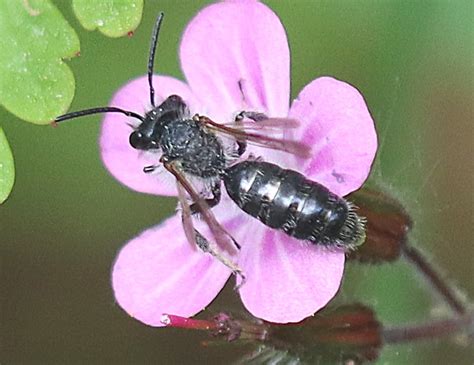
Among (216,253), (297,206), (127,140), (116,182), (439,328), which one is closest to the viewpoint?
(297,206)

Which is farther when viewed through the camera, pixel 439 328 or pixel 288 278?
pixel 439 328

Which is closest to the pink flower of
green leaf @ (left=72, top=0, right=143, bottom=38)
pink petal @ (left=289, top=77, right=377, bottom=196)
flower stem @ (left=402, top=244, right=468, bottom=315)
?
pink petal @ (left=289, top=77, right=377, bottom=196)

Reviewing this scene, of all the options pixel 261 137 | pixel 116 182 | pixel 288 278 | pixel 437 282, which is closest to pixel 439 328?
pixel 437 282

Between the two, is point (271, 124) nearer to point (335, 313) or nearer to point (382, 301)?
point (335, 313)

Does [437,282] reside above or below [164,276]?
below

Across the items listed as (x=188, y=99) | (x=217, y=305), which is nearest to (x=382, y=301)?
(x=217, y=305)

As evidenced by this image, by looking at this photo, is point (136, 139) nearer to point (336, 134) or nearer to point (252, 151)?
point (252, 151)

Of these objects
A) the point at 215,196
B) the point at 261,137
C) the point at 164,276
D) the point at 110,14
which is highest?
the point at 110,14
